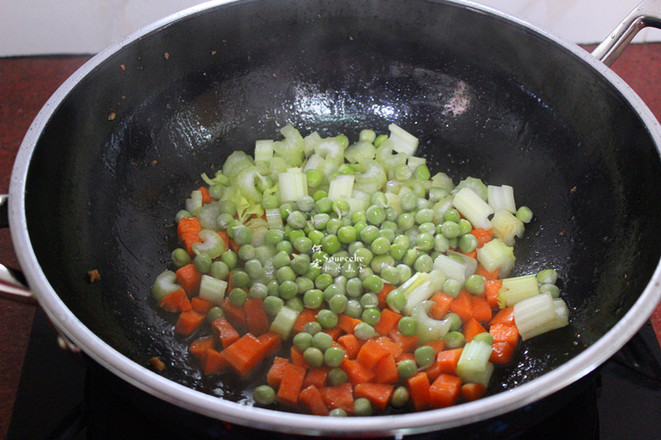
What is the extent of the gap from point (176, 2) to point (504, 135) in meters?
1.90

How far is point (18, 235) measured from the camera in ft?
4.52

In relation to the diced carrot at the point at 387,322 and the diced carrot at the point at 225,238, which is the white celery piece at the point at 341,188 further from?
the diced carrot at the point at 387,322

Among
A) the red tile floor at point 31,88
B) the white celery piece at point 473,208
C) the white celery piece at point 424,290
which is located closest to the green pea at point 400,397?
the white celery piece at point 424,290

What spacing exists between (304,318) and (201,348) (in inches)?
13.8

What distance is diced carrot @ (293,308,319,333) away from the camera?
1879 millimetres

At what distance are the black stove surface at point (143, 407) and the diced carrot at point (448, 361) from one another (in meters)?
0.26

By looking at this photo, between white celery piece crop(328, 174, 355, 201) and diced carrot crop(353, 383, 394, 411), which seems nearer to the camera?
diced carrot crop(353, 383, 394, 411)

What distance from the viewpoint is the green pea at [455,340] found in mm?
1824

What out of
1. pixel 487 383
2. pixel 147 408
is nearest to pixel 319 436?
pixel 147 408

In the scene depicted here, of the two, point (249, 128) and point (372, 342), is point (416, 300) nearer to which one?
point (372, 342)

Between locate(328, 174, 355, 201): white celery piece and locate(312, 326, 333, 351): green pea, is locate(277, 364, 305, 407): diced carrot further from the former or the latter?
locate(328, 174, 355, 201): white celery piece

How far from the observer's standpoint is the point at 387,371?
5.63 ft

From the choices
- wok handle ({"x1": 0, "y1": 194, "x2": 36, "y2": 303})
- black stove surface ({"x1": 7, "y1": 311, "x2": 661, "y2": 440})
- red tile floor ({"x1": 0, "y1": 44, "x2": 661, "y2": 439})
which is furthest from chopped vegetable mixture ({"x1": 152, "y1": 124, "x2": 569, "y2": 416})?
red tile floor ({"x1": 0, "y1": 44, "x2": 661, "y2": 439})

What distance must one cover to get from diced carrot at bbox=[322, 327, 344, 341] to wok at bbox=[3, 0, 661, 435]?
0.33 m
